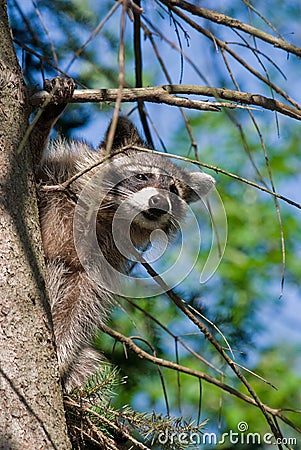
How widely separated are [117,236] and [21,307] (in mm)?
1660

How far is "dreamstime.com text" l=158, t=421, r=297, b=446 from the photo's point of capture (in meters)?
2.69

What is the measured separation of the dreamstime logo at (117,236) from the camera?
3373 mm

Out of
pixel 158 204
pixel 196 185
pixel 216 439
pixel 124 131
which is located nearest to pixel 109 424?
pixel 216 439

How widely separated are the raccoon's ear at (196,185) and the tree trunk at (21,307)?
1355 millimetres

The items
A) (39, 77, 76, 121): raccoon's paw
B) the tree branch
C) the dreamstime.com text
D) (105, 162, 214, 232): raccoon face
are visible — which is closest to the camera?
the tree branch

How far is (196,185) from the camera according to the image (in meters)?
3.70

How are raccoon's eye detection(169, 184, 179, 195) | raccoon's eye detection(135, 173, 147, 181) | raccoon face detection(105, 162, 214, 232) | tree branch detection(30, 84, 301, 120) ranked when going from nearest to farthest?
tree branch detection(30, 84, 301, 120), raccoon face detection(105, 162, 214, 232), raccoon's eye detection(135, 173, 147, 181), raccoon's eye detection(169, 184, 179, 195)

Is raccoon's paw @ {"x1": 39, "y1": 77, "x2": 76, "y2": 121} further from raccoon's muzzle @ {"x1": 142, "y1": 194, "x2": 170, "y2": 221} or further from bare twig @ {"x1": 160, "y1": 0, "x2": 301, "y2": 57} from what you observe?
raccoon's muzzle @ {"x1": 142, "y1": 194, "x2": 170, "y2": 221}

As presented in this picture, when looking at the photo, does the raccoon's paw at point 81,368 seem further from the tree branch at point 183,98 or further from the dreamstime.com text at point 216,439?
the tree branch at point 183,98

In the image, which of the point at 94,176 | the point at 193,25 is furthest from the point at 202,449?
the point at 193,25

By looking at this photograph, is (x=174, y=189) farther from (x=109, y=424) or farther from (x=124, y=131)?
(x=109, y=424)

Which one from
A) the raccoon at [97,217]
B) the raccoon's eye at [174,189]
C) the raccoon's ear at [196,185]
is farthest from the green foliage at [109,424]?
the raccoon's eye at [174,189]

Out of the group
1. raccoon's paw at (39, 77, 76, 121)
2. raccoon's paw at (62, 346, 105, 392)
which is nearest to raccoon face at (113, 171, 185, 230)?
raccoon's paw at (62, 346, 105, 392)

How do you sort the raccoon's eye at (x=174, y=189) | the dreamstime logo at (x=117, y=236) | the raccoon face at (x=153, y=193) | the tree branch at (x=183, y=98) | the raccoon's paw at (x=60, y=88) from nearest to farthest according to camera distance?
1. the tree branch at (x=183, y=98)
2. the raccoon's paw at (x=60, y=88)
3. the dreamstime logo at (x=117, y=236)
4. the raccoon face at (x=153, y=193)
5. the raccoon's eye at (x=174, y=189)
